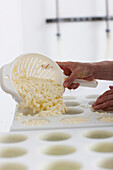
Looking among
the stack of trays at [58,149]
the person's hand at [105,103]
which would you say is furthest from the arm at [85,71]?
the stack of trays at [58,149]

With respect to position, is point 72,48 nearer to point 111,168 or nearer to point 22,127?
point 22,127

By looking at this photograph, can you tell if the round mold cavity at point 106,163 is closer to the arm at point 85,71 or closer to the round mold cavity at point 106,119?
the round mold cavity at point 106,119

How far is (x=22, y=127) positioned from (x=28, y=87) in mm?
231

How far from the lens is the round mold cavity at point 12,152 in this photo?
650mm

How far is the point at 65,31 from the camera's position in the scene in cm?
246

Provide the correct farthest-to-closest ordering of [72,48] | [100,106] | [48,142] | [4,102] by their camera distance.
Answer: [72,48] < [4,102] < [100,106] < [48,142]

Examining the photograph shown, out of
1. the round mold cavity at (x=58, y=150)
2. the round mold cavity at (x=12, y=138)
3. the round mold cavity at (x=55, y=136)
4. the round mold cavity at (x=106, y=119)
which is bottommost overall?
the round mold cavity at (x=106, y=119)

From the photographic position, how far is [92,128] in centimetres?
80

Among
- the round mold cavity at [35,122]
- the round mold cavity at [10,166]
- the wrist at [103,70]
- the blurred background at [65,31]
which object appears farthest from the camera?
the blurred background at [65,31]

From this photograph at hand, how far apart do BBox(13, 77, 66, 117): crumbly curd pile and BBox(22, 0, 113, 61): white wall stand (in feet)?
4.37

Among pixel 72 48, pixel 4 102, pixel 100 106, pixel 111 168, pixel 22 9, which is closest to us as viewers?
pixel 111 168

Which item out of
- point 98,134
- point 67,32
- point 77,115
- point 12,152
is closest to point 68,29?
point 67,32

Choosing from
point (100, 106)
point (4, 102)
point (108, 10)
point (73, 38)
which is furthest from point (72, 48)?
point (100, 106)

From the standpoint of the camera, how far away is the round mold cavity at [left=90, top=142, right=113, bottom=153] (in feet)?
2.20
